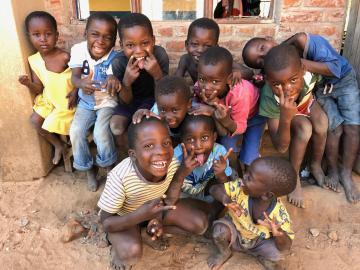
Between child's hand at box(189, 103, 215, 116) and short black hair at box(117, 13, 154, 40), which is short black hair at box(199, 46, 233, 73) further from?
short black hair at box(117, 13, 154, 40)

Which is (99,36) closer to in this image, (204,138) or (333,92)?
(204,138)

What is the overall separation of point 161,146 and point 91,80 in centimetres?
96

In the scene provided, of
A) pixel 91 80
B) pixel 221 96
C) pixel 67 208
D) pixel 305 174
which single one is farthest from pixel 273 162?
pixel 67 208

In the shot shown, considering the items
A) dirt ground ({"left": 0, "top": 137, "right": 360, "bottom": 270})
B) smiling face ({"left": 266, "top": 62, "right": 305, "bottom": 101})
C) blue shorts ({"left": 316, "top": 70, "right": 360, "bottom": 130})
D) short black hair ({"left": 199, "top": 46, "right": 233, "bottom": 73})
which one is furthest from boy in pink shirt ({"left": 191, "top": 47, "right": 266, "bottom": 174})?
dirt ground ({"left": 0, "top": 137, "right": 360, "bottom": 270})

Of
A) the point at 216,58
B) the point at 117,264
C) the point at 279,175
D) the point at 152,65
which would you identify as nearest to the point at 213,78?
the point at 216,58

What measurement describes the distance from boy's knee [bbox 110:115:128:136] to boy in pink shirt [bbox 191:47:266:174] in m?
0.58

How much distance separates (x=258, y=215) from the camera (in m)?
2.09

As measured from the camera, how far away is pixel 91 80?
2623 millimetres

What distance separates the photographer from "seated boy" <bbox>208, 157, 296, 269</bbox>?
1928 mm

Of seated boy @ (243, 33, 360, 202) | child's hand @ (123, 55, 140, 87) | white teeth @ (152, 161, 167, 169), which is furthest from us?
seated boy @ (243, 33, 360, 202)

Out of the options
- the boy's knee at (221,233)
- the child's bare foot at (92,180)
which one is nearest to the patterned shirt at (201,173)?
the boy's knee at (221,233)

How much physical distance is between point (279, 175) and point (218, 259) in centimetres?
71

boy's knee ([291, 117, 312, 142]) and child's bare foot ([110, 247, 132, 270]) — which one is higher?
boy's knee ([291, 117, 312, 142])

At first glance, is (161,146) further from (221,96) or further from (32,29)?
(32,29)
